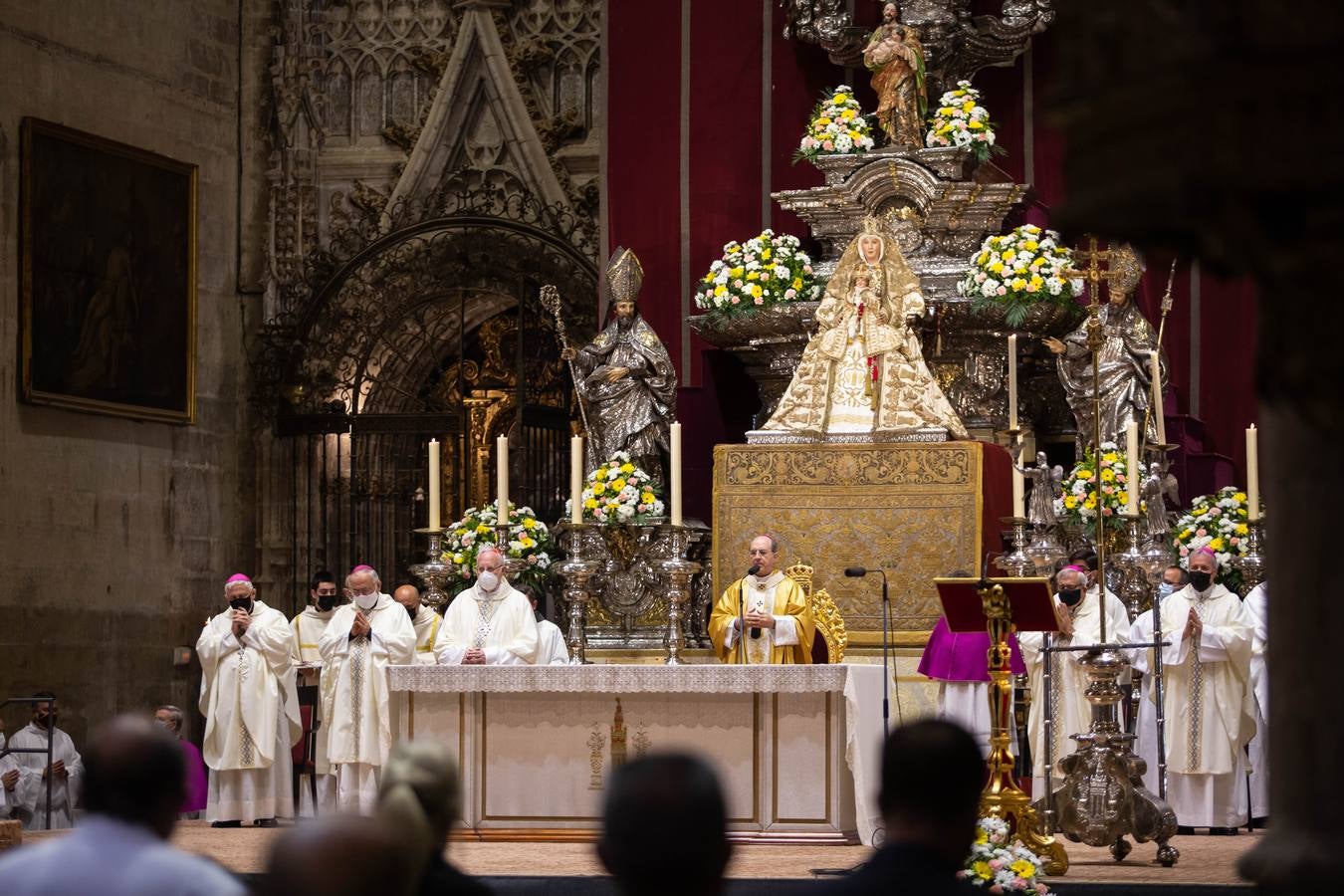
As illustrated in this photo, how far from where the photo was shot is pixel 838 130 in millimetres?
15562

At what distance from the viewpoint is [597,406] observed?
15750 millimetres

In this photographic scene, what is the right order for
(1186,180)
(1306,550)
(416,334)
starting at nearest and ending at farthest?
(1186,180), (1306,550), (416,334)

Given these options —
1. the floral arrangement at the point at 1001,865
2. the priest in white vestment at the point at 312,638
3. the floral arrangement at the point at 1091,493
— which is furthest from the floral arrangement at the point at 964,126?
the floral arrangement at the point at 1001,865

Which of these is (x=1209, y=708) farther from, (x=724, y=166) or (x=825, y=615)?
(x=724, y=166)

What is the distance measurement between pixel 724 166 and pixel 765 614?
5.64 meters

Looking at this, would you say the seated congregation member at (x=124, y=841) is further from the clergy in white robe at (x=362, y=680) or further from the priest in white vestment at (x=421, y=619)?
the priest in white vestment at (x=421, y=619)

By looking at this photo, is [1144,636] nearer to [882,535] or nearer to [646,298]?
[882,535]

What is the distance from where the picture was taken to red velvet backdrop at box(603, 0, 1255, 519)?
54.2 ft

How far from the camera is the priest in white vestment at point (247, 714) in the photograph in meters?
15.0

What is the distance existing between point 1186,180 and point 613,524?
472 inches

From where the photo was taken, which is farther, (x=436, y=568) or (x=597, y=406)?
(x=597, y=406)

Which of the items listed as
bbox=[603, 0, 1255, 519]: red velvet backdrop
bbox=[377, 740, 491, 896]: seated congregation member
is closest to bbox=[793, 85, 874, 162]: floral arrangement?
bbox=[603, 0, 1255, 519]: red velvet backdrop

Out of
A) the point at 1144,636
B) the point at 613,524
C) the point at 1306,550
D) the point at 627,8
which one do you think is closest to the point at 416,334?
the point at 627,8

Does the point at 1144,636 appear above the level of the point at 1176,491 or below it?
below
